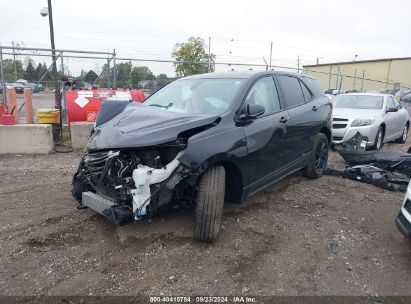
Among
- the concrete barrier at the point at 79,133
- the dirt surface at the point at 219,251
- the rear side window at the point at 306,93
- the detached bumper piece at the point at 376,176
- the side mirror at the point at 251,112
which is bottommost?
the dirt surface at the point at 219,251

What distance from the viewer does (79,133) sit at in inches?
313

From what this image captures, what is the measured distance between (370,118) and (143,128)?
255 inches

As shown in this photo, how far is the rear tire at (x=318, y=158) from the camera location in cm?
571

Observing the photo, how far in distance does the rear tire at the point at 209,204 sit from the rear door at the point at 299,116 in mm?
1620

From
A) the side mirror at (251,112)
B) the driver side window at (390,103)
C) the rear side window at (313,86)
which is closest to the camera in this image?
the side mirror at (251,112)

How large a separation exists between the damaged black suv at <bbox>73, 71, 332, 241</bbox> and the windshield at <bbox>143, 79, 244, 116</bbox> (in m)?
0.01

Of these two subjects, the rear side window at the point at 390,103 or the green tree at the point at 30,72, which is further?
the green tree at the point at 30,72

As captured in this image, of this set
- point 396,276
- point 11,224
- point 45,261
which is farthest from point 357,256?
point 11,224

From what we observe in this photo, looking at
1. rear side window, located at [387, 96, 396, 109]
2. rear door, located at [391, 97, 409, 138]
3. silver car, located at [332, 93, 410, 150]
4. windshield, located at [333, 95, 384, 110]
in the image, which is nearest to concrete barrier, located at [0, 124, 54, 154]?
silver car, located at [332, 93, 410, 150]

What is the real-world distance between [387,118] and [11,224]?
8.38m

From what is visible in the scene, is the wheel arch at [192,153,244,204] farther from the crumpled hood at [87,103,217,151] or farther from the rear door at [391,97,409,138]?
the rear door at [391,97,409,138]

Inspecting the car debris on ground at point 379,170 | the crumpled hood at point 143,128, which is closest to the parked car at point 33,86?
the crumpled hood at point 143,128

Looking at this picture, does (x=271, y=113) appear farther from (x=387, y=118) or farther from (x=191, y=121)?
(x=387, y=118)

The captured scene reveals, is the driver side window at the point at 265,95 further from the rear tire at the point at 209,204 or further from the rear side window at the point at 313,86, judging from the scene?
the rear side window at the point at 313,86
